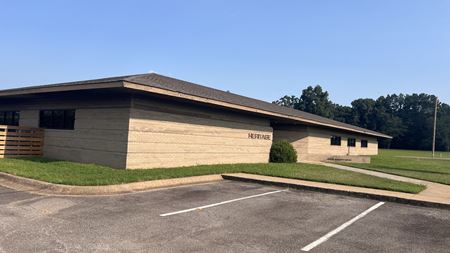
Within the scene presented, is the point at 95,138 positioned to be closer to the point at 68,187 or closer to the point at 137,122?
the point at 137,122

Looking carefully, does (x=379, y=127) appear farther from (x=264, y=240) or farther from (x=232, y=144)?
(x=264, y=240)

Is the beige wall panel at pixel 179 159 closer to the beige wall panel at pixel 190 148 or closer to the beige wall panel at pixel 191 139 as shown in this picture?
the beige wall panel at pixel 190 148

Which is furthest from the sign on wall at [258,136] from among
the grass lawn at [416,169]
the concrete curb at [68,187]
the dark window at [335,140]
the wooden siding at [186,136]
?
the dark window at [335,140]

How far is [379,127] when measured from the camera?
342 feet

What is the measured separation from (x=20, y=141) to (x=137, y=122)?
6259 millimetres

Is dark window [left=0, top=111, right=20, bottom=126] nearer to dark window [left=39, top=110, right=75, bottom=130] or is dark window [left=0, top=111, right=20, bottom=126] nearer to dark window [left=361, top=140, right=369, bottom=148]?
dark window [left=39, top=110, right=75, bottom=130]

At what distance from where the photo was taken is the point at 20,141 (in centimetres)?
1645

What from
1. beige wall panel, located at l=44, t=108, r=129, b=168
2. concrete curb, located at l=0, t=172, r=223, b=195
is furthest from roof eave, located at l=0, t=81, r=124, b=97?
concrete curb, located at l=0, t=172, r=223, b=195

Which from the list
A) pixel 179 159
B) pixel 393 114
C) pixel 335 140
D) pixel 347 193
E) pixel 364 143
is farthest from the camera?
pixel 393 114

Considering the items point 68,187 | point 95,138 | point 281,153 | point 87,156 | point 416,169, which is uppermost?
point 95,138

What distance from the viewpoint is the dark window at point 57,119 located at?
643 inches

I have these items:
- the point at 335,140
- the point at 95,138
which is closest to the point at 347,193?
the point at 95,138

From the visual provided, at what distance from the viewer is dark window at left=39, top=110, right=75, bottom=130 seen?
53.6 feet

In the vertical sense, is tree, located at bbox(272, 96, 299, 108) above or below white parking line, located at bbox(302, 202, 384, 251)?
above
